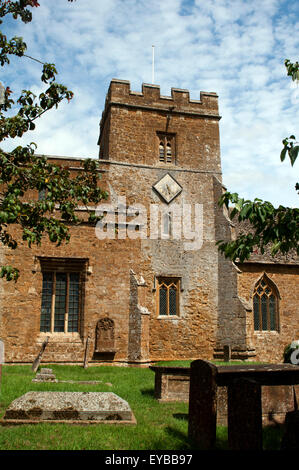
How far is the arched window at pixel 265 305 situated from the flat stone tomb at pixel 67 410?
12372 millimetres

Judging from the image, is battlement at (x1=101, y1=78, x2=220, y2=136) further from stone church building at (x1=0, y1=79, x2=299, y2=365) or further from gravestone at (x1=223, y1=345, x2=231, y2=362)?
gravestone at (x1=223, y1=345, x2=231, y2=362)

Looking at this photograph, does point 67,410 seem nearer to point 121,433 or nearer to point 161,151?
point 121,433

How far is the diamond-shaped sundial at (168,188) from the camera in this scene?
1725cm

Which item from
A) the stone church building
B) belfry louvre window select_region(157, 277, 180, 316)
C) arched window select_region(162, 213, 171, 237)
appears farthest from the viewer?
arched window select_region(162, 213, 171, 237)

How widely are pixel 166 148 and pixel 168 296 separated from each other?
6614 mm

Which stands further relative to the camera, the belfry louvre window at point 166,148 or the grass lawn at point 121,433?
the belfry louvre window at point 166,148

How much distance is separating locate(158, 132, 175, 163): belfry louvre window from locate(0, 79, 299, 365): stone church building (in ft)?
0.16

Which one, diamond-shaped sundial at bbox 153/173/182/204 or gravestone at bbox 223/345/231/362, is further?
diamond-shaped sundial at bbox 153/173/182/204

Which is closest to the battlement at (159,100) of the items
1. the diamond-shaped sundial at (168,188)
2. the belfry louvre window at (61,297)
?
the diamond-shaped sundial at (168,188)

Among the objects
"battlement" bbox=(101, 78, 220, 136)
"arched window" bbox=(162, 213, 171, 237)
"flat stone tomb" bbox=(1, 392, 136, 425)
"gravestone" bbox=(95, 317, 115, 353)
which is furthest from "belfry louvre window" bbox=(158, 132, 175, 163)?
"flat stone tomb" bbox=(1, 392, 136, 425)

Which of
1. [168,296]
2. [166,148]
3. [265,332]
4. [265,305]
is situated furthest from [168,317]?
[166,148]

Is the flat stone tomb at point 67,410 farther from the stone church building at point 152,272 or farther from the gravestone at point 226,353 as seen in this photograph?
the gravestone at point 226,353

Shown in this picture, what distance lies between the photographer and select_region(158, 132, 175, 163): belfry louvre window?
1823cm
